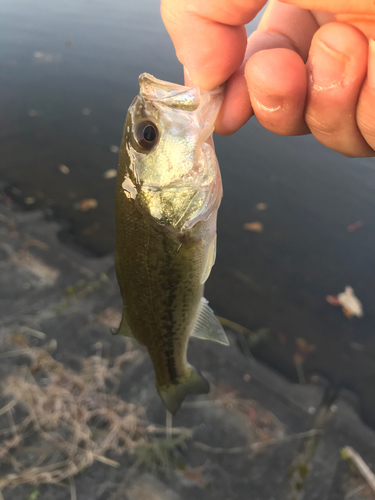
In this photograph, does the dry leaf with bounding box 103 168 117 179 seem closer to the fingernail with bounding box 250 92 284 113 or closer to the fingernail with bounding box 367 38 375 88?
the fingernail with bounding box 250 92 284 113

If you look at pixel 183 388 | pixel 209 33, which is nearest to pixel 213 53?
pixel 209 33

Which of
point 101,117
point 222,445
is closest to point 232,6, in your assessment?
point 222,445

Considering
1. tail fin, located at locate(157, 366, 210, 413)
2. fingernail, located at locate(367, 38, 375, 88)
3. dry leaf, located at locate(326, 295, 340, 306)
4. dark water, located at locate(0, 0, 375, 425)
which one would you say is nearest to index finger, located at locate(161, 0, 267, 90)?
fingernail, located at locate(367, 38, 375, 88)

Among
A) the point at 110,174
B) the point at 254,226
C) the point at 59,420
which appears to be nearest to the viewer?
the point at 59,420

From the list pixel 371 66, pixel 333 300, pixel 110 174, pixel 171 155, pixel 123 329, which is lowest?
pixel 110 174

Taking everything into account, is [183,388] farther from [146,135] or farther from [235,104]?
[235,104]

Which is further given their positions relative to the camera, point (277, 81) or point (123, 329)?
point (123, 329)

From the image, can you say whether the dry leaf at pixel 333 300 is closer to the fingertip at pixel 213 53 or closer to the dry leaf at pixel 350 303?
the dry leaf at pixel 350 303
